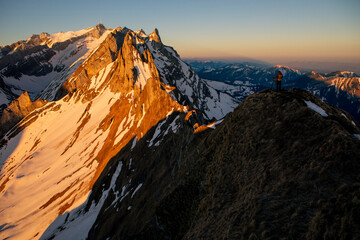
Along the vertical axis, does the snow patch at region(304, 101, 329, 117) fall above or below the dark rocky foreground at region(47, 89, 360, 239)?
above

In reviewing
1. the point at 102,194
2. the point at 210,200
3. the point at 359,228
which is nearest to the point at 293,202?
the point at 359,228

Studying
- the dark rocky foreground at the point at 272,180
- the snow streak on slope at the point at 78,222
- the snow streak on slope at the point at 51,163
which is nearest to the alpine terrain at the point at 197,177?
the dark rocky foreground at the point at 272,180

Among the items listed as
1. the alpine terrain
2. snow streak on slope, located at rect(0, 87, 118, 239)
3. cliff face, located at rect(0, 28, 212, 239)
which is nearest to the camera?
the alpine terrain

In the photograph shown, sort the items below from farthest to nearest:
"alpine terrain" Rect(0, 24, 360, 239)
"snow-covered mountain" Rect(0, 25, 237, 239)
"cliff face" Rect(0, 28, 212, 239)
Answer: "cliff face" Rect(0, 28, 212, 239), "snow-covered mountain" Rect(0, 25, 237, 239), "alpine terrain" Rect(0, 24, 360, 239)

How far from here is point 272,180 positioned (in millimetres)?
13977

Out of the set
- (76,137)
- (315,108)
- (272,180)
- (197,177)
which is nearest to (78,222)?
(197,177)

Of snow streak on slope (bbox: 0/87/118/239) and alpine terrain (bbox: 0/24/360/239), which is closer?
alpine terrain (bbox: 0/24/360/239)

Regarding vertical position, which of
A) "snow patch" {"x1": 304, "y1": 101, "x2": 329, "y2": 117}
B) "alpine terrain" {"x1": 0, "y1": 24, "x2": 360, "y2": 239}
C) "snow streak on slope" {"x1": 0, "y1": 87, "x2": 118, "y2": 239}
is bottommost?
"snow streak on slope" {"x1": 0, "y1": 87, "x2": 118, "y2": 239}

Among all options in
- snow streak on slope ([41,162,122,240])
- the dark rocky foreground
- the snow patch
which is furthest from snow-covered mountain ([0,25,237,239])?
the snow patch

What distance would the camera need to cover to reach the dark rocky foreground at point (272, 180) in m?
10.3

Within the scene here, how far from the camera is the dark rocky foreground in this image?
10.3 meters

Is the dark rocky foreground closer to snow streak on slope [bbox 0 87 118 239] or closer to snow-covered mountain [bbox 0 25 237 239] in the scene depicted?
snow-covered mountain [bbox 0 25 237 239]

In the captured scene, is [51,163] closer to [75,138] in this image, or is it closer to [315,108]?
[75,138]

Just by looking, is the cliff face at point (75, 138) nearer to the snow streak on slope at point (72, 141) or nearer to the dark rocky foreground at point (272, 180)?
the snow streak on slope at point (72, 141)
